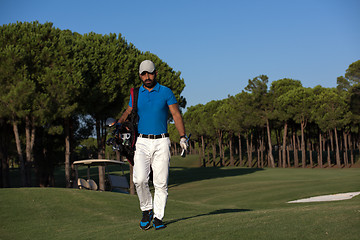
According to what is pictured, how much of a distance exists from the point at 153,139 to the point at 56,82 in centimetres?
2809

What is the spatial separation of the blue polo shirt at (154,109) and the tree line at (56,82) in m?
26.6

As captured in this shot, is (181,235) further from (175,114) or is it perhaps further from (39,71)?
Answer: (39,71)

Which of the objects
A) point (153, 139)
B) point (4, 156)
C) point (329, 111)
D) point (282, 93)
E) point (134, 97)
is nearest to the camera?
point (153, 139)

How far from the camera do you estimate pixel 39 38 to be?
111 ft

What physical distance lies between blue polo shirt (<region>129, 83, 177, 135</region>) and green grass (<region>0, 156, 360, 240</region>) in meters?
1.88

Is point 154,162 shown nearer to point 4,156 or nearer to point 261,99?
point 4,156

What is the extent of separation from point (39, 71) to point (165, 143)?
2882cm

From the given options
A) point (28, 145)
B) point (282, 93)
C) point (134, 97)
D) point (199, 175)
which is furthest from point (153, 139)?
point (282, 93)

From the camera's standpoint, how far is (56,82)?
112ft

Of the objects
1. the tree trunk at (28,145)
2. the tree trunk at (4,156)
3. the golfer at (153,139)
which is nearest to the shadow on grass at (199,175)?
the tree trunk at (28,145)

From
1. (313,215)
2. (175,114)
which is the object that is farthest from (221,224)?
(175,114)

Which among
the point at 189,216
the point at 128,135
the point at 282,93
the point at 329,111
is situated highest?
the point at 282,93

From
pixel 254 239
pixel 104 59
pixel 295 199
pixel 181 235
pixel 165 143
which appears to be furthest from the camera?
pixel 104 59

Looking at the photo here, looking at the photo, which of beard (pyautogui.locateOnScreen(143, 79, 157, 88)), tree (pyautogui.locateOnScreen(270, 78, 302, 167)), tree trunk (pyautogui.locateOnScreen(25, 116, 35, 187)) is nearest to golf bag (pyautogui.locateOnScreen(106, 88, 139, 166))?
beard (pyautogui.locateOnScreen(143, 79, 157, 88))
